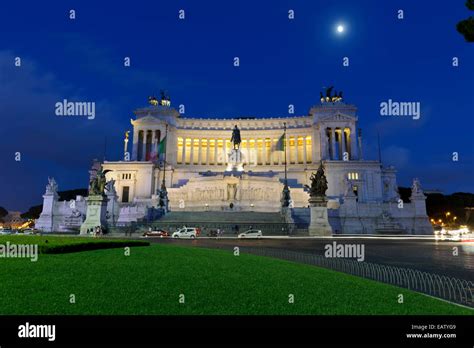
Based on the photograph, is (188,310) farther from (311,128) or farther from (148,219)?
(311,128)

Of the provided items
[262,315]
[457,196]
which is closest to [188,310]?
[262,315]

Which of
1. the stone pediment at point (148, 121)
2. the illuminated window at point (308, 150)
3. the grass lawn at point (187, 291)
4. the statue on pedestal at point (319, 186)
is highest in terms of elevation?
the stone pediment at point (148, 121)

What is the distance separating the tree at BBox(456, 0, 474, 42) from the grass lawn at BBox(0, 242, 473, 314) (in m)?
11.0

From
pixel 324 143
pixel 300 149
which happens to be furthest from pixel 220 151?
pixel 324 143

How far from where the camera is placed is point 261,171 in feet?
294

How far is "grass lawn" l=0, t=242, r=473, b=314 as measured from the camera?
707cm

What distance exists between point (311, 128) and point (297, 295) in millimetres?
91472

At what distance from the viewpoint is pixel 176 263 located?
13.3 metres

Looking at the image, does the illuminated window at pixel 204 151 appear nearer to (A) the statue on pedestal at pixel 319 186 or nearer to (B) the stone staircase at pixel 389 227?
(B) the stone staircase at pixel 389 227

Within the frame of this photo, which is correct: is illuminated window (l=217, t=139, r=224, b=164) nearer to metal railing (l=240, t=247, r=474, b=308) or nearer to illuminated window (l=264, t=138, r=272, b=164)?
illuminated window (l=264, t=138, r=272, b=164)

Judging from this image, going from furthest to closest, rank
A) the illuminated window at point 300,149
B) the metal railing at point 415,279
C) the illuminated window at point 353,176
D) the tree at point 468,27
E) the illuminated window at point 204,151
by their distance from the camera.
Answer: the illuminated window at point 204,151 → the illuminated window at point 300,149 → the illuminated window at point 353,176 → the tree at point 468,27 → the metal railing at point 415,279

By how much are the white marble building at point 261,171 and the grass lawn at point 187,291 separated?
3892 cm

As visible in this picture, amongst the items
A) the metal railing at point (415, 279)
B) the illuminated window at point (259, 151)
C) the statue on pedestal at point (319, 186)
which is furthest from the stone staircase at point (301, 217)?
the illuminated window at point (259, 151)

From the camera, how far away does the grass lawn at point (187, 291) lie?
23.2ft
